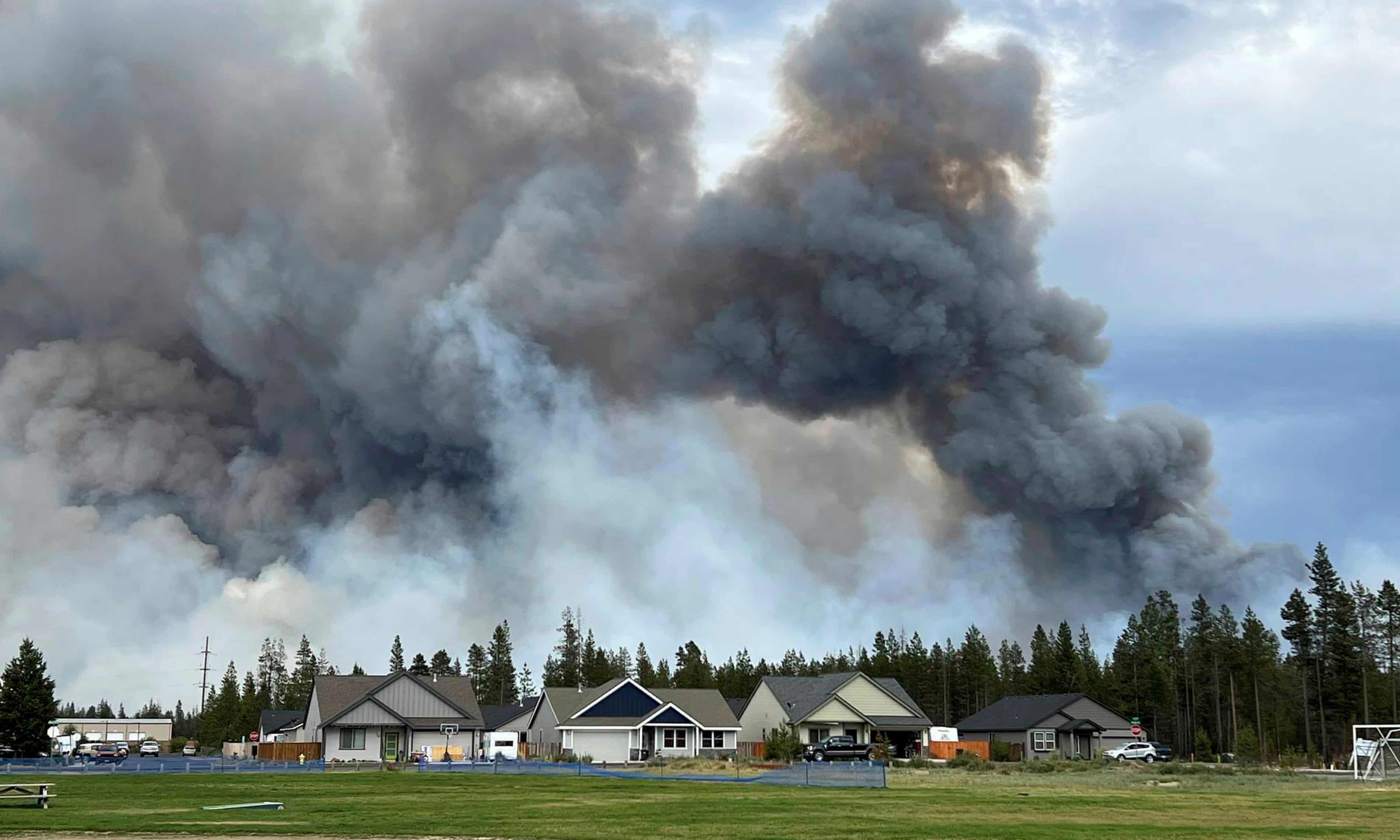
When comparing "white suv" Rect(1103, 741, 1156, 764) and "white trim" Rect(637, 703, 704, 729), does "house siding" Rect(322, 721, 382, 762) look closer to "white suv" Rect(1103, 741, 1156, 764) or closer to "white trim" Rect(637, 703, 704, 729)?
"white trim" Rect(637, 703, 704, 729)

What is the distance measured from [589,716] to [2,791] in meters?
51.5

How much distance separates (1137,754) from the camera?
77.6 meters

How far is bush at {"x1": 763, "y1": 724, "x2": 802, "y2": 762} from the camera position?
7569cm

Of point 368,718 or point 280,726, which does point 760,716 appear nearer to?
point 368,718

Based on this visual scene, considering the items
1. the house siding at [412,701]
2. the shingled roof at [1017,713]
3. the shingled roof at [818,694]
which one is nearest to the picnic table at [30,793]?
the house siding at [412,701]

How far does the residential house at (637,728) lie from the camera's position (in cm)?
8281

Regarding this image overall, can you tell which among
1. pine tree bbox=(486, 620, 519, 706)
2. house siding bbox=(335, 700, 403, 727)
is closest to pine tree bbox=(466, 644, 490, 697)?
pine tree bbox=(486, 620, 519, 706)

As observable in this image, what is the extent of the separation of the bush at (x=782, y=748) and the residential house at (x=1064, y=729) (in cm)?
1699

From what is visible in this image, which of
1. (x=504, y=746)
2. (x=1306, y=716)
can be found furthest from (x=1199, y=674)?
(x=504, y=746)

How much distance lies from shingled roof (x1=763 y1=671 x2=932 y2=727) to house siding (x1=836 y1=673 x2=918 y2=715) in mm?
338

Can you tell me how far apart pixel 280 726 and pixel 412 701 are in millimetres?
24509

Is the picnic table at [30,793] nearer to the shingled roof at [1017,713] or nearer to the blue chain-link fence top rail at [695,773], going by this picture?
the blue chain-link fence top rail at [695,773]

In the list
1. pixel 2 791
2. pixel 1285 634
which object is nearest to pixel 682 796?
pixel 2 791

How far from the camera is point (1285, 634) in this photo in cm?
9638
